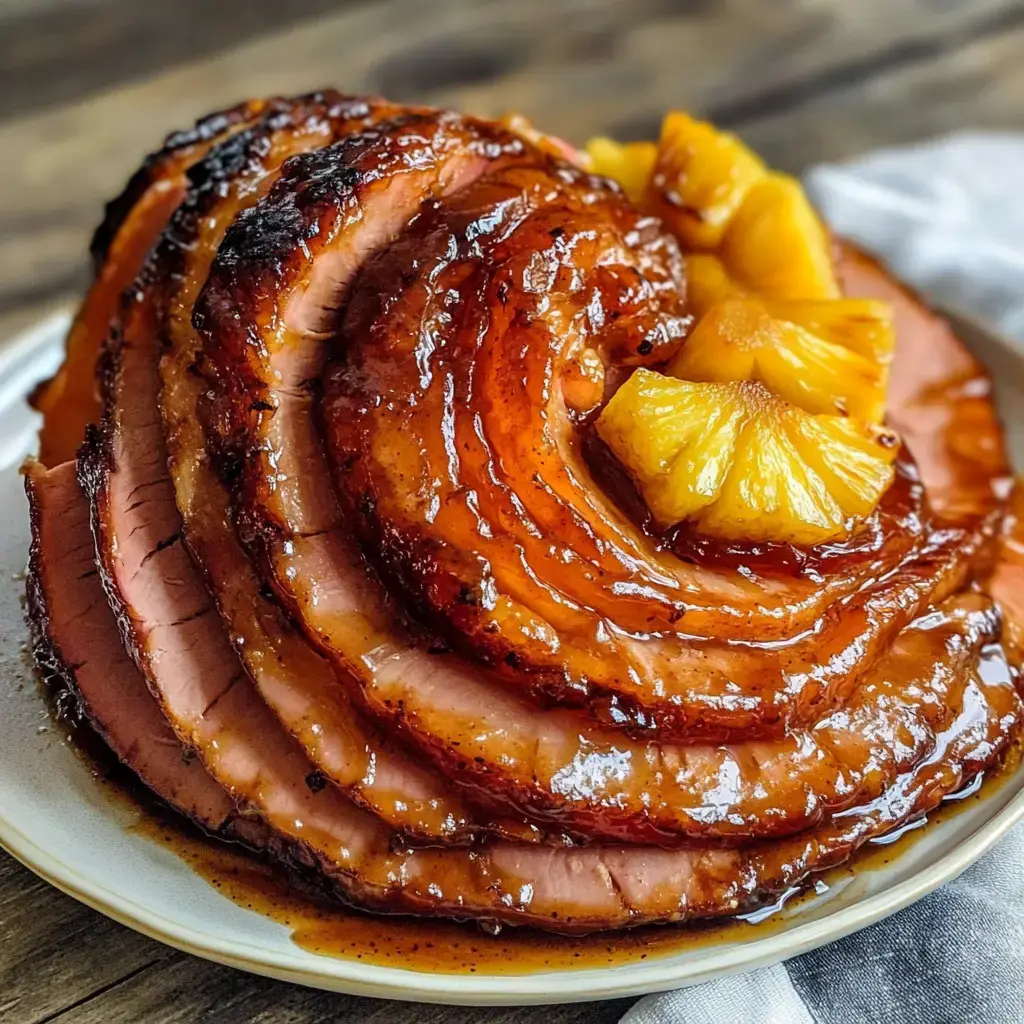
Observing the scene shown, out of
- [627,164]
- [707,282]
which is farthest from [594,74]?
[707,282]

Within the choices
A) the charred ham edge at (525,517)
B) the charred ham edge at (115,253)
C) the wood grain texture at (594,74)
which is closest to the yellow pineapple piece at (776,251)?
the charred ham edge at (525,517)

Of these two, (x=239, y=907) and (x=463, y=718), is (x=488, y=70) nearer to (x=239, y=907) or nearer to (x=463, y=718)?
(x=463, y=718)

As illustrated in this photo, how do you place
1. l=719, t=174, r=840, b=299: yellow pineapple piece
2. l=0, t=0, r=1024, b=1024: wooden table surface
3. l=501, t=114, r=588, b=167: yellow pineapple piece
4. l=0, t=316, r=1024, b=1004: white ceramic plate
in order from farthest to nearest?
1. l=0, t=0, r=1024, b=1024: wooden table surface
2. l=719, t=174, r=840, b=299: yellow pineapple piece
3. l=501, t=114, r=588, b=167: yellow pineapple piece
4. l=0, t=316, r=1024, b=1004: white ceramic plate

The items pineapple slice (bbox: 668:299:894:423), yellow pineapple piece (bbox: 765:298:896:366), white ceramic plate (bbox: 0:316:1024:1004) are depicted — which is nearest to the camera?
white ceramic plate (bbox: 0:316:1024:1004)

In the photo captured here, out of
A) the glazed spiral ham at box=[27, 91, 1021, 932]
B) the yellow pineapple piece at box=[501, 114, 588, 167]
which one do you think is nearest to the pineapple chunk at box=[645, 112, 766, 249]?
the yellow pineapple piece at box=[501, 114, 588, 167]

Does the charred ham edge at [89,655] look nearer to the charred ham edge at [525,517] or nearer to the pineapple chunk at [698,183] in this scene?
the charred ham edge at [525,517]

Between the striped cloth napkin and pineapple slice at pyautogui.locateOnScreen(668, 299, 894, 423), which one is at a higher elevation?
pineapple slice at pyautogui.locateOnScreen(668, 299, 894, 423)

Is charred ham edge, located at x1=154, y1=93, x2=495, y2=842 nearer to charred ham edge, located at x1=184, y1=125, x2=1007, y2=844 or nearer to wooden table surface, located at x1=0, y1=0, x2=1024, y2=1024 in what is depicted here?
charred ham edge, located at x1=184, y1=125, x2=1007, y2=844

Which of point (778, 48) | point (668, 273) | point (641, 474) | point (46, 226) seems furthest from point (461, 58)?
point (641, 474)
